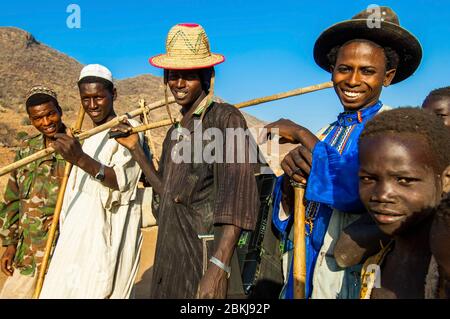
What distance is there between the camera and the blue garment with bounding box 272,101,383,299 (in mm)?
2336

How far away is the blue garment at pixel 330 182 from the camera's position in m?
2.34

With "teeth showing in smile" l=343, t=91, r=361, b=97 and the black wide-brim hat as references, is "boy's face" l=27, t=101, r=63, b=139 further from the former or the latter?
"teeth showing in smile" l=343, t=91, r=361, b=97

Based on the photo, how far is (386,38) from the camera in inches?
102

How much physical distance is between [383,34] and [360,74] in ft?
0.68

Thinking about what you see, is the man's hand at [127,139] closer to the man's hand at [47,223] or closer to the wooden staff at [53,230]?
the wooden staff at [53,230]

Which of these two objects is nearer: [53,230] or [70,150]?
[70,150]

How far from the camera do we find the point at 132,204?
4391 mm

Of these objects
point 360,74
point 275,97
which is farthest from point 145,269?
point 360,74

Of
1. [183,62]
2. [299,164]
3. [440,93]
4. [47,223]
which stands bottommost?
[299,164]

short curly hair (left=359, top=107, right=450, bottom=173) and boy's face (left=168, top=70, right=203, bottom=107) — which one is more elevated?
boy's face (left=168, top=70, right=203, bottom=107)

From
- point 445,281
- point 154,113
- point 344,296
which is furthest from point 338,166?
point 154,113

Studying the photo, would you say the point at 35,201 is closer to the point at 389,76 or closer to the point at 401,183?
the point at 389,76

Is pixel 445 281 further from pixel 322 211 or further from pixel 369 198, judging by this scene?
pixel 322 211

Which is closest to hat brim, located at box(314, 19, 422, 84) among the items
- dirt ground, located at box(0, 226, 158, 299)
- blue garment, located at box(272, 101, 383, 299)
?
blue garment, located at box(272, 101, 383, 299)
